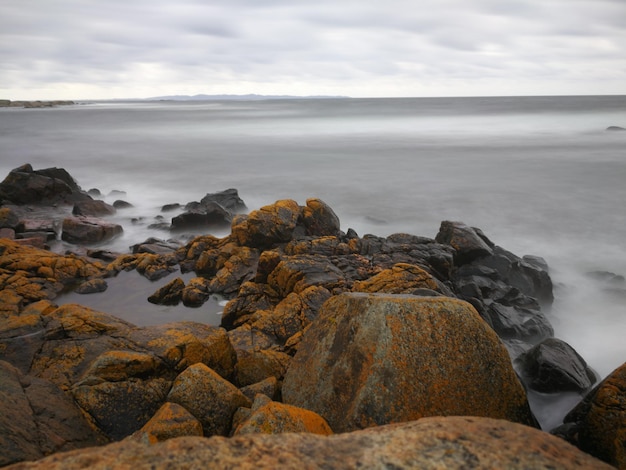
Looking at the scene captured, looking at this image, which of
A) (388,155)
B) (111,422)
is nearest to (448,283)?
(111,422)

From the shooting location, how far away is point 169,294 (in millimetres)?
11055

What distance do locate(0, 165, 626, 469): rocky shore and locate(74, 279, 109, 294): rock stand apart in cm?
12

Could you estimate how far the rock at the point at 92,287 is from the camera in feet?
37.2

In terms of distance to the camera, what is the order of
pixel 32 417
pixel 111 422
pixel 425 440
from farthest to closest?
1. pixel 111 422
2. pixel 32 417
3. pixel 425 440

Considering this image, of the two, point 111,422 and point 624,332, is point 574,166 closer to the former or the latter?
point 624,332

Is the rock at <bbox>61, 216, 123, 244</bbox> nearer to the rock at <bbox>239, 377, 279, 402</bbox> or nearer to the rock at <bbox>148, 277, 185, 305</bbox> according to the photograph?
the rock at <bbox>148, 277, 185, 305</bbox>

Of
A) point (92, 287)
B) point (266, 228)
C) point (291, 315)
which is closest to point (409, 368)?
point (291, 315)

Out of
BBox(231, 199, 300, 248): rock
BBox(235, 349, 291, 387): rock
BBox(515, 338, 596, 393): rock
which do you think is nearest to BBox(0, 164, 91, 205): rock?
BBox(231, 199, 300, 248): rock

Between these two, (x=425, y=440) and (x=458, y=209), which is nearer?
(x=425, y=440)

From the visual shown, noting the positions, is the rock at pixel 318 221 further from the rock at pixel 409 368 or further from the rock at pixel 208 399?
the rock at pixel 409 368

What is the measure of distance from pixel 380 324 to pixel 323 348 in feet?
2.31

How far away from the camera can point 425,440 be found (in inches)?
103

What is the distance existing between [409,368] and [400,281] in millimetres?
4519


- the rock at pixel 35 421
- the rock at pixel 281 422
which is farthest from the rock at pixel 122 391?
the rock at pixel 281 422
